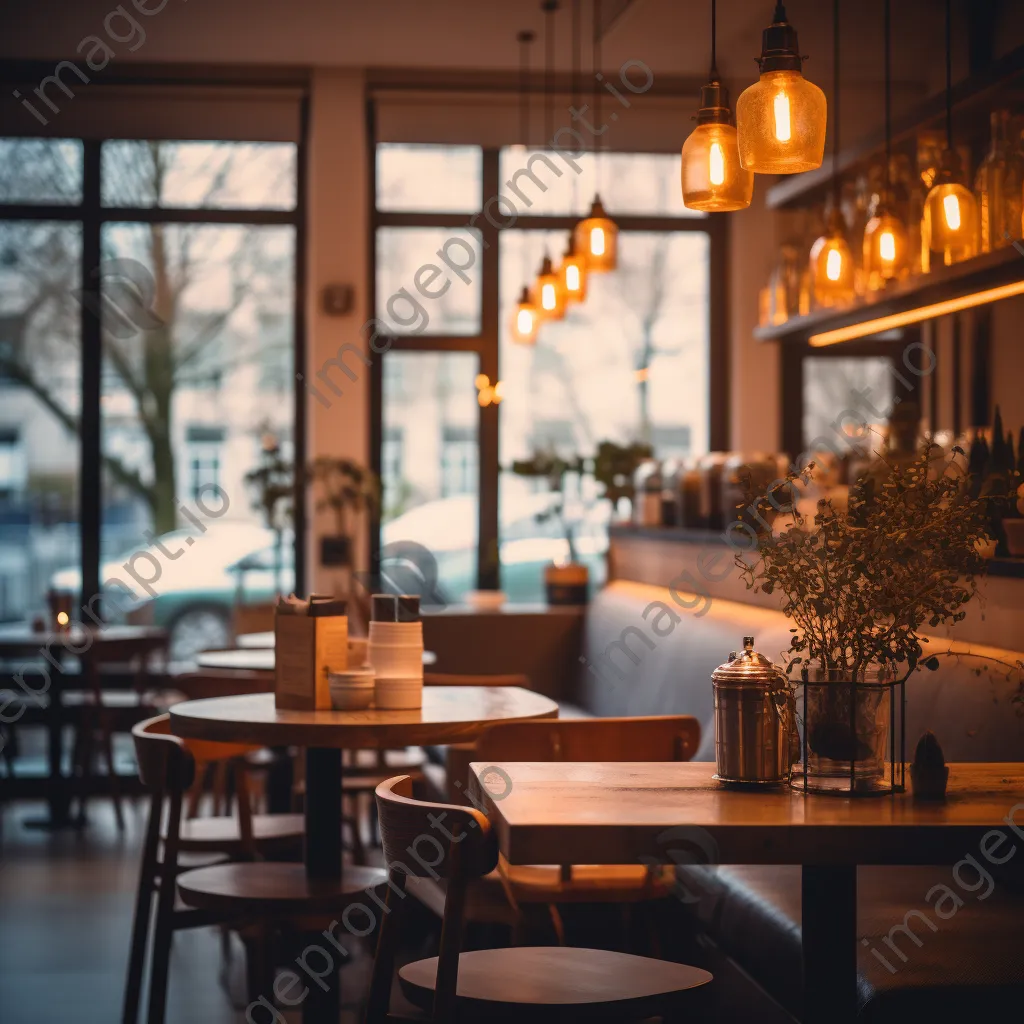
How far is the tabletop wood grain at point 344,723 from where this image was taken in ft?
8.78

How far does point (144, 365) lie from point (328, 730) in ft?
15.2

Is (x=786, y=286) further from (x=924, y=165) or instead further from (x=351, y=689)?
(x=351, y=689)

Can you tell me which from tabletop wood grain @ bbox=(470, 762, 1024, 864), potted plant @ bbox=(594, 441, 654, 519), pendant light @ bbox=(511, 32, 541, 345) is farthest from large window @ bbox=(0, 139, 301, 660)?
tabletop wood grain @ bbox=(470, 762, 1024, 864)

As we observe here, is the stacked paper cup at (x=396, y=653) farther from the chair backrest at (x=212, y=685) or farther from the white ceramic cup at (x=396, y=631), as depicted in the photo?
the chair backrest at (x=212, y=685)

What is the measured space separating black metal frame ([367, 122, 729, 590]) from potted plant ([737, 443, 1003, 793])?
198 inches

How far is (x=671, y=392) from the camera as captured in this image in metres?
7.30

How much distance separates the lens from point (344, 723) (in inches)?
105

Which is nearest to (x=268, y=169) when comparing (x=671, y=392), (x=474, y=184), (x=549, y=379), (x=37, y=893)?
(x=474, y=184)

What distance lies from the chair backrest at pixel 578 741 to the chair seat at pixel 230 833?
3.07ft

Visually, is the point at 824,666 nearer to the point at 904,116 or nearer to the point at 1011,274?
the point at 1011,274

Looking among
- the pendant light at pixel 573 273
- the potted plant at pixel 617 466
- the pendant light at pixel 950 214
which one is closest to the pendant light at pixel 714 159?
the pendant light at pixel 950 214

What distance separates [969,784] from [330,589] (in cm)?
506

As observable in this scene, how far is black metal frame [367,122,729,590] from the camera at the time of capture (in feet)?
23.0

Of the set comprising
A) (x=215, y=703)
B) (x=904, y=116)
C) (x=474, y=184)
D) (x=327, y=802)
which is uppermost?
(x=474, y=184)
